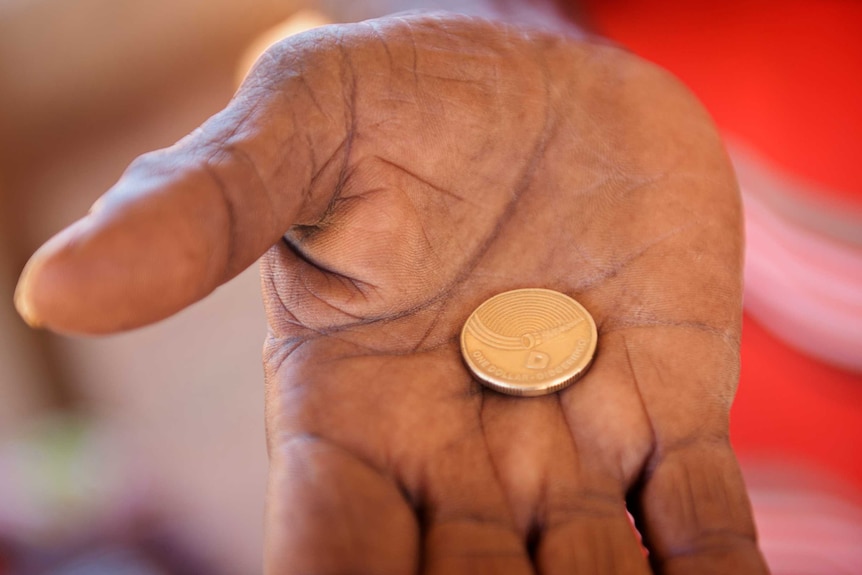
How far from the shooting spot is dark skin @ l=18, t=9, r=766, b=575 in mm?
927

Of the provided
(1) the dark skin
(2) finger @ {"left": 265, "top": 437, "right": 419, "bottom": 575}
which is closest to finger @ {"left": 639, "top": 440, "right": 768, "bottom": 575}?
(1) the dark skin

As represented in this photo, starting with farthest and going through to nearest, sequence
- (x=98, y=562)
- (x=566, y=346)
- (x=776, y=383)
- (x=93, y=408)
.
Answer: (x=93, y=408)
(x=98, y=562)
(x=776, y=383)
(x=566, y=346)

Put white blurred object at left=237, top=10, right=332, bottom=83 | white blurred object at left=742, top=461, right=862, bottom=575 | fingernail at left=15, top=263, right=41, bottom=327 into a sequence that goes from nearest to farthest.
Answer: fingernail at left=15, top=263, right=41, bottom=327 → white blurred object at left=742, top=461, right=862, bottom=575 → white blurred object at left=237, top=10, right=332, bottom=83

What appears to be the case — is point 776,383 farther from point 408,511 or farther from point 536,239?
point 408,511

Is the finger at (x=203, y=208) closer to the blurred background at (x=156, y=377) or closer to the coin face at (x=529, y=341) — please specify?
the coin face at (x=529, y=341)

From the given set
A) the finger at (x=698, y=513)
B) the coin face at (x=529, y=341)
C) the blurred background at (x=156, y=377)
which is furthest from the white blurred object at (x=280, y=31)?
the finger at (x=698, y=513)

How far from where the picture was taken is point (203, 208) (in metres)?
0.95

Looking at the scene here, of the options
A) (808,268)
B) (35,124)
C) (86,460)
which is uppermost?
(35,124)

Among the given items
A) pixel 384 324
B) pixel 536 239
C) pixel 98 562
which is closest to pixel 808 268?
pixel 536 239

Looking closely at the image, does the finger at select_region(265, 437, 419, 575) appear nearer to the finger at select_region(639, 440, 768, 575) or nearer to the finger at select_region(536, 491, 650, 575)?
the finger at select_region(536, 491, 650, 575)

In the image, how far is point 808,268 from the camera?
73.7 inches

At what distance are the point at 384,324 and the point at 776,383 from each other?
108 cm

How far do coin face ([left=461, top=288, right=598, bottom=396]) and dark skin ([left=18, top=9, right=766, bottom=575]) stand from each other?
29mm

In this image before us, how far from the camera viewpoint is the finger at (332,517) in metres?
0.88
